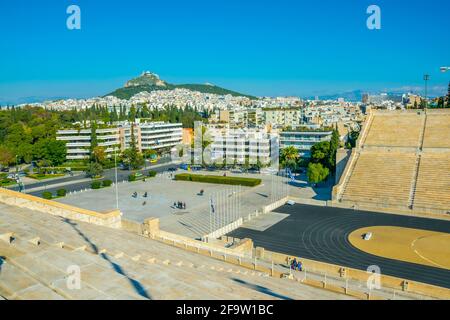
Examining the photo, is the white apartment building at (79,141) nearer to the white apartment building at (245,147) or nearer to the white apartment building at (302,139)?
the white apartment building at (245,147)

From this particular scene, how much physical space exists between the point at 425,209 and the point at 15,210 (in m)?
32.6

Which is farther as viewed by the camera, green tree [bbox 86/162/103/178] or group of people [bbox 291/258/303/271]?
green tree [bbox 86/162/103/178]

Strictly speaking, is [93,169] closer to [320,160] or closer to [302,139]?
[320,160]

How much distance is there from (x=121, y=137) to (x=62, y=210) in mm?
55509

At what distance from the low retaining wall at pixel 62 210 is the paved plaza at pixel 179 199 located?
681 cm

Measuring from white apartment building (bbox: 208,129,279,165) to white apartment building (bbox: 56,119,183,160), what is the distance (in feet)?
70.6

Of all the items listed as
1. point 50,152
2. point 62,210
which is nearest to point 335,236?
Result: point 62,210

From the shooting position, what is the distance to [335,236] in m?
28.7

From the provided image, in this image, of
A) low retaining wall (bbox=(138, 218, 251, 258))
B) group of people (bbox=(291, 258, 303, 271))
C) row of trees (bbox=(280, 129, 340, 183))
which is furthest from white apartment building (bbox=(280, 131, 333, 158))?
group of people (bbox=(291, 258, 303, 271))

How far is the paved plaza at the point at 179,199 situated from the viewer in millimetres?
33281

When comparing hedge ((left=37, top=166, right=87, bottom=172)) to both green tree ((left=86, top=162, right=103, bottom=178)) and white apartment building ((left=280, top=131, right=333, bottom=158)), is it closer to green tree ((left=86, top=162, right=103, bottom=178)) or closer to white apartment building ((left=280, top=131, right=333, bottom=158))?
green tree ((left=86, top=162, right=103, bottom=178))

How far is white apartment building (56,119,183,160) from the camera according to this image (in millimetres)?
72812
